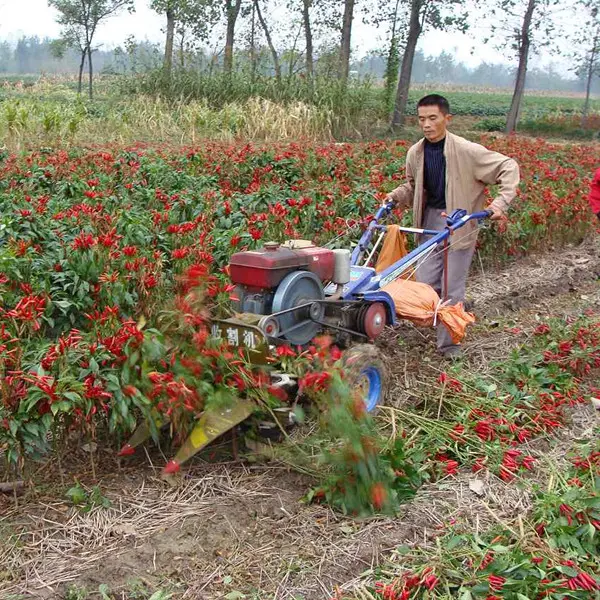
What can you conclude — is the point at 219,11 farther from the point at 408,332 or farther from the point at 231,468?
the point at 231,468

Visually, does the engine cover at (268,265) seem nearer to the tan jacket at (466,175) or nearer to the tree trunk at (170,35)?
the tan jacket at (466,175)

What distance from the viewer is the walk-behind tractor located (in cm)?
355

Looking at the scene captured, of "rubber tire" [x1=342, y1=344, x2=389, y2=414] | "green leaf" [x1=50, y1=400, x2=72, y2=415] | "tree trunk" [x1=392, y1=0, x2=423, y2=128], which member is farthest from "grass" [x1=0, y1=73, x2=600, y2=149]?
"green leaf" [x1=50, y1=400, x2=72, y2=415]

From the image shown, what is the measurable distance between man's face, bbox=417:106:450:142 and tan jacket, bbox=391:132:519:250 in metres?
0.08

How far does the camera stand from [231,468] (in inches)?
146

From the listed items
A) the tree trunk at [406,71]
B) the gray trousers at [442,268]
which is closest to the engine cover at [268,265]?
the gray trousers at [442,268]

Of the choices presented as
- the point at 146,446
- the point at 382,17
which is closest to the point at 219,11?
the point at 382,17

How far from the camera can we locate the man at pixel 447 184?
533 centimetres

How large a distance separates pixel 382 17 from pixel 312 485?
2452 cm

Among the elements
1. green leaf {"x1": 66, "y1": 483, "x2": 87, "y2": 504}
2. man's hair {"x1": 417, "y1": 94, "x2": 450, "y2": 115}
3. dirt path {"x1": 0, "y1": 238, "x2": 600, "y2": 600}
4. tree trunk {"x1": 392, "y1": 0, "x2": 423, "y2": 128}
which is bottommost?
dirt path {"x1": 0, "y1": 238, "x2": 600, "y2": 600}

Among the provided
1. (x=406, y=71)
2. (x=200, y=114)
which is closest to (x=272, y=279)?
(x=200, y=114)

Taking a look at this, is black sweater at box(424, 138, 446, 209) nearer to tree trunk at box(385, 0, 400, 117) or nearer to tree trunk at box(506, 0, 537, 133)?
tree trunk at box(385, 0, 400, 117)

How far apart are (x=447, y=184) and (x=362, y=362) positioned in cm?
197

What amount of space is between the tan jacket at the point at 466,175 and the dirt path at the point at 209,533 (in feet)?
7.71
